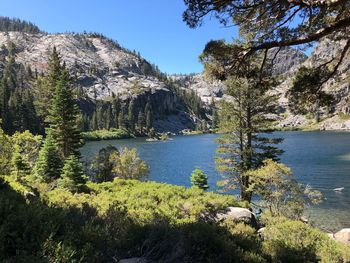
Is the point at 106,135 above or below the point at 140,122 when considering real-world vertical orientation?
below

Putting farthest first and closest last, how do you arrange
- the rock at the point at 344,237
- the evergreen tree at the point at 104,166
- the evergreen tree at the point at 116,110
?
the evergreen tree at the point at 116,110
the evergreen tree at the point at 104,166
the rock at the point at 344,237

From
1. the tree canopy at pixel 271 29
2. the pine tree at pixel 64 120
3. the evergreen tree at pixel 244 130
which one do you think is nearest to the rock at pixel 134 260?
the tree canopy at pixel 271 29

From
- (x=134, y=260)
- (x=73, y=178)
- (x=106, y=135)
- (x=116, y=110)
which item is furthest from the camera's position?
(x=116, y=110)

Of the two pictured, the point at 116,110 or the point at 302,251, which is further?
the point at 116,110

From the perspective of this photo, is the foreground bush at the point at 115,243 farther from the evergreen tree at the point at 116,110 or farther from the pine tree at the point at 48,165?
the evergreen tree at the point at 116,110

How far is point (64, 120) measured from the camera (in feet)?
120

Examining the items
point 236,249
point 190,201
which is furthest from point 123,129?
point 236,249

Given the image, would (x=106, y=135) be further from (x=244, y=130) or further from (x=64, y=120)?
(x=244, y=130)

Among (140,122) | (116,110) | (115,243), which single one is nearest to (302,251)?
(115,243)

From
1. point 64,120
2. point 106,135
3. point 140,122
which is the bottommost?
point 106,135

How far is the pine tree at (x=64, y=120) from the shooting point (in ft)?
119

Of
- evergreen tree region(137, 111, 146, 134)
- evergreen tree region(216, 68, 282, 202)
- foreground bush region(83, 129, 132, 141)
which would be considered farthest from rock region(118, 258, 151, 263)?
evergreen tree region(137, 111, 146, 134)

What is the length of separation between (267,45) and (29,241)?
8990 millimetres

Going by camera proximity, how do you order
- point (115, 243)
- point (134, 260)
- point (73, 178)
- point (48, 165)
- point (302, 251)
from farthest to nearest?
point (48, 165) → point (73, 178) → point (302, 251) → point (115, 243) → point (134, 260)
